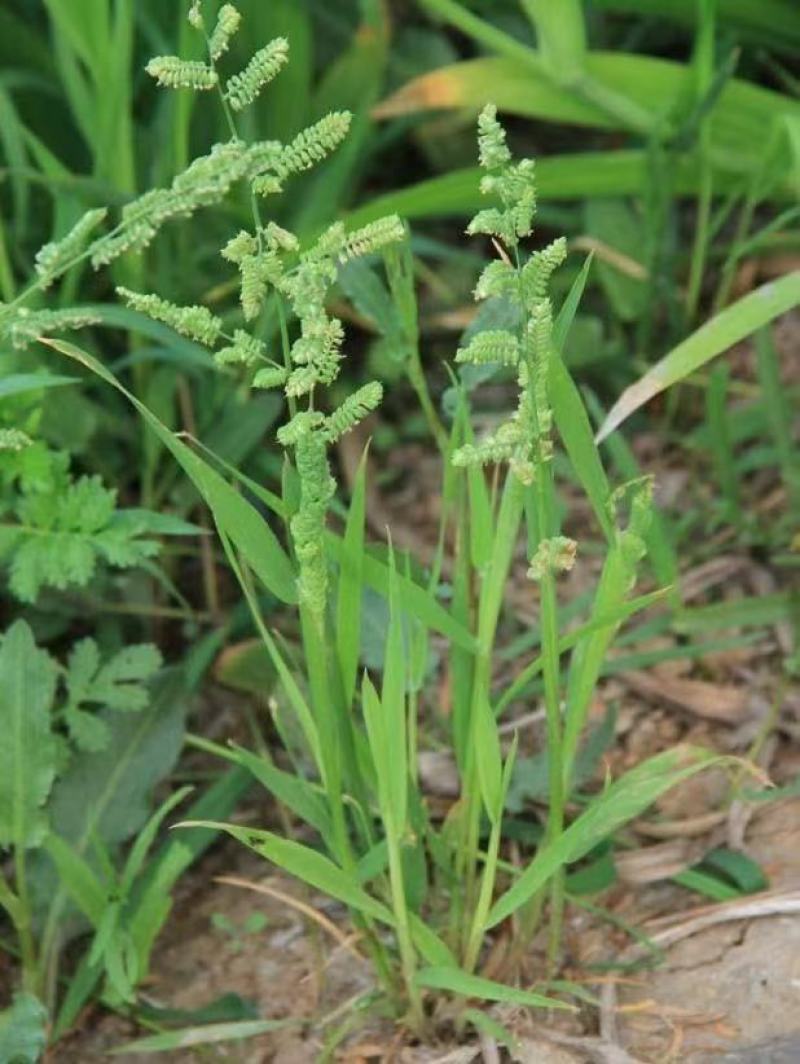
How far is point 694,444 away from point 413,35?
688mm

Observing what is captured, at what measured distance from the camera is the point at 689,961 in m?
1.35

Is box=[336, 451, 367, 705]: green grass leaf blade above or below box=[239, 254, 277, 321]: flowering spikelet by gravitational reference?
below

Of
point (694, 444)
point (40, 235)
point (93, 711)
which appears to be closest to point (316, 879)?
point (93, 711)

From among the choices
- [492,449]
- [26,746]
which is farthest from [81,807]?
[492,449]

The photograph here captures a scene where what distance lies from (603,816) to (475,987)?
6.0 inches

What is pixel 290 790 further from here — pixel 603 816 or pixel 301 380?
pixel 301 380

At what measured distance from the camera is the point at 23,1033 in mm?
1261

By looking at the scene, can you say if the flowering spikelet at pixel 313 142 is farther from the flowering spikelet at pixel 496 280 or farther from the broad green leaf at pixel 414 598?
the broad green leaf at pixel 414 598

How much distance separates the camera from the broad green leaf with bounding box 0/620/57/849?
52.2 inches

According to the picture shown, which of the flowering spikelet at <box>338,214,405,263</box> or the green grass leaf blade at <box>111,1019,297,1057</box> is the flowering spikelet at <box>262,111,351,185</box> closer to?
the flowering spikelet at <box>338,214,405,263</box>

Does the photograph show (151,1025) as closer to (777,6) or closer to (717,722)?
(717,722)

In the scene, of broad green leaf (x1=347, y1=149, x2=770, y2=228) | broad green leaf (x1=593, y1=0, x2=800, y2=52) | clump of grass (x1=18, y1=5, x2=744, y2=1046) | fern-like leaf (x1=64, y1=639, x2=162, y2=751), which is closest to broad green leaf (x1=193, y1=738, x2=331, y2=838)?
clump of grass (x1=18, y1=5, x2=744, y2=1046)

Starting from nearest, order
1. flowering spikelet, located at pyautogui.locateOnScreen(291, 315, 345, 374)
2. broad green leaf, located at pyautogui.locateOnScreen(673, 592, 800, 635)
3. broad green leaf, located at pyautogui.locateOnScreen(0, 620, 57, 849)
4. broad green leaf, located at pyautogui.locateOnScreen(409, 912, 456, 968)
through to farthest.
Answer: flowering spikelet, located at pyautogui.locateOnScreen(291, 315, 345, 374) < broad green leaf, located at pyautogui.locateOnScreen(409, 912, 456, 968) < broad green leaf, located at pyautogui.locateOnScreen(0, 620, 57, 849) < broad green leaf, located at pyautogui.locateOnScreen(673, 592, 800, 635)

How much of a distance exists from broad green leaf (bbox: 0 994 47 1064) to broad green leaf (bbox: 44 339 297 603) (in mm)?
397
